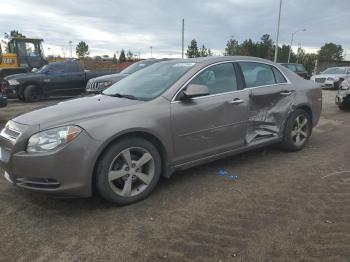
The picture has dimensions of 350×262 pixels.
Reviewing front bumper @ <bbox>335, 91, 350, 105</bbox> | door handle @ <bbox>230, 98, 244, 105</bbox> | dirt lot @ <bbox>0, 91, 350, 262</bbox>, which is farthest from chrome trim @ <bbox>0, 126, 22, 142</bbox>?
front bumper @ <bbox>335, 91, 350, 105</bbox>

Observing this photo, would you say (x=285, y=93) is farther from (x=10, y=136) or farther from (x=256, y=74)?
(x=10, y=136)

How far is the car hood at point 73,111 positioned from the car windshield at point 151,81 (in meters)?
0.25

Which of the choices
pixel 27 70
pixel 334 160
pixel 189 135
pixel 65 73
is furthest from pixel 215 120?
pixel 27 70

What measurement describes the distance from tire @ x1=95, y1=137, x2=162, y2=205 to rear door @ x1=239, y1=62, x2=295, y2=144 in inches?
65.5

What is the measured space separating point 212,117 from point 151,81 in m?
0.92

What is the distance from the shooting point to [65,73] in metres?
14.5

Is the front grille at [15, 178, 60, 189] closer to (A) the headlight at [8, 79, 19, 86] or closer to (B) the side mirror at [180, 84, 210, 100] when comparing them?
(B) the side mirror at [180, 84, 210, 100]

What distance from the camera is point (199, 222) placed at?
330 centimetres

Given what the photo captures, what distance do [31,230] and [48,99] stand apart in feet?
42.5

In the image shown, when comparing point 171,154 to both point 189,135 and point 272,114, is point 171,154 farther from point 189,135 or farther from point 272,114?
point 272,114

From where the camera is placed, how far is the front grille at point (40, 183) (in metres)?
3.31

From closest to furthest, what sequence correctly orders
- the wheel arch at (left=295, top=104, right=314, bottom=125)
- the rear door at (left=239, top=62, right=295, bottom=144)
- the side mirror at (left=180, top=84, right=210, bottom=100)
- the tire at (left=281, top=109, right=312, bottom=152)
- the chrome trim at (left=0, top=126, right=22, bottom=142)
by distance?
the chrome trim at (left=0, top=126, right=22, bottom=142)
the side mirror at (left=180, top=84, right=210, bottom=100)
the rear door at (left=239, top=62, right=295, bottom=144)
the tire at (left=281, top=109, right=312, bottom=152)
the wheel arch at (left=295, top=104, right=314, bottom=125)

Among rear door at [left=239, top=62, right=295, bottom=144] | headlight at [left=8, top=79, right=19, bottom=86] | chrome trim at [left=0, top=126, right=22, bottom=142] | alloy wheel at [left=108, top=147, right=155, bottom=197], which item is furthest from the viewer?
headlight at [left=8, top=79, right=19, bottom=86]

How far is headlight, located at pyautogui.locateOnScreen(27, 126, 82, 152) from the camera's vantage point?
10.7ft
